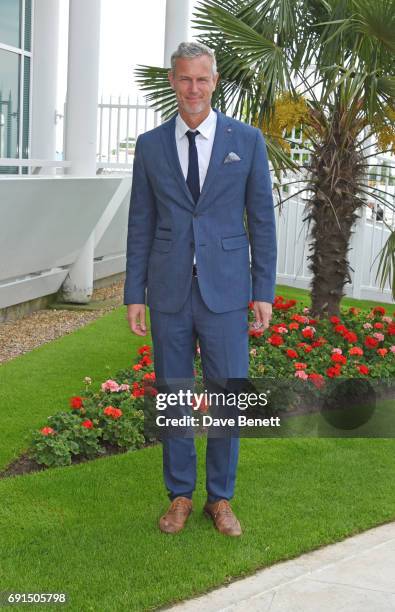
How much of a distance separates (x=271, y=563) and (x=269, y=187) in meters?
1.52

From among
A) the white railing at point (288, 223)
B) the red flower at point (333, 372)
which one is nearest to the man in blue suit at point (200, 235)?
the red flower at point (333, 372)

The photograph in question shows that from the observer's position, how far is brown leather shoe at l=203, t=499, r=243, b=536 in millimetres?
3965

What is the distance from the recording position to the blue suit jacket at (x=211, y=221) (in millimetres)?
3730

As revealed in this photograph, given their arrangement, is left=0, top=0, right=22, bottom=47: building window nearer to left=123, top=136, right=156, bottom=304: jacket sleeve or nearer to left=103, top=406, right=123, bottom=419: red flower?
left=103, top=406, right=123, bottom=419: red flower

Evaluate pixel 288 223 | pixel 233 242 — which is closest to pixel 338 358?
pixel 233 242

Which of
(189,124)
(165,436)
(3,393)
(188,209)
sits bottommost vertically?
(3,393)

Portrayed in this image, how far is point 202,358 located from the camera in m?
3.89

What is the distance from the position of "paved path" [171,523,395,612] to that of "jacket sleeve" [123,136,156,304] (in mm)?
1264

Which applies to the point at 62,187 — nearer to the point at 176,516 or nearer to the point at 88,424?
the point at 88,424

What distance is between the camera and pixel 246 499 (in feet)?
14.6

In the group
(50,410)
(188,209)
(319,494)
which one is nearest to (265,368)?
(50,410)

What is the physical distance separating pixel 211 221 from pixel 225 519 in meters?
1.27

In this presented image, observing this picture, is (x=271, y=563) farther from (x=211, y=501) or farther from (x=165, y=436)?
(x=165, y=436)

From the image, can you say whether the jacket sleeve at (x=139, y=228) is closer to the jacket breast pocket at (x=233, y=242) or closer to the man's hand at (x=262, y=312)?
the jacket breast pocket at (x=233, y=242)
